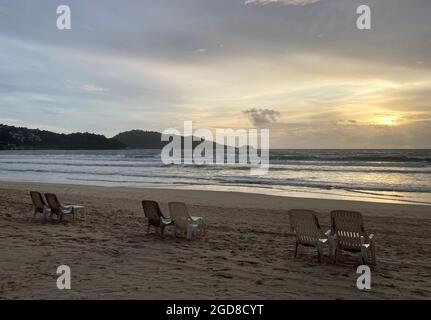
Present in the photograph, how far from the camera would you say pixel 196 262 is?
22.4 feet

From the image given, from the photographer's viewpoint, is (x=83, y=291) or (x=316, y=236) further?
(x=316, y=236)

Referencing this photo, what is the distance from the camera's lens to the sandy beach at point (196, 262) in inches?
212

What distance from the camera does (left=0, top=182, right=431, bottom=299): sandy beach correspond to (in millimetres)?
5375

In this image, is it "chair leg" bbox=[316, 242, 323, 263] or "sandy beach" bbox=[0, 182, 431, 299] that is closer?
"sandy beach" bbox=[0, 182, 431, 299]

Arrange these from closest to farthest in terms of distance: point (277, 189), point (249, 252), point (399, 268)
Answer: point (399, 268) → point (249, 252) → point (277, 189)

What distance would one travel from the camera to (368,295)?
5348mm

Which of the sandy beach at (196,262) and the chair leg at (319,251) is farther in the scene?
the chair leg at (319,251)

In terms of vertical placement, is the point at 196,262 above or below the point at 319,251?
below

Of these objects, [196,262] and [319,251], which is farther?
[319,251]
